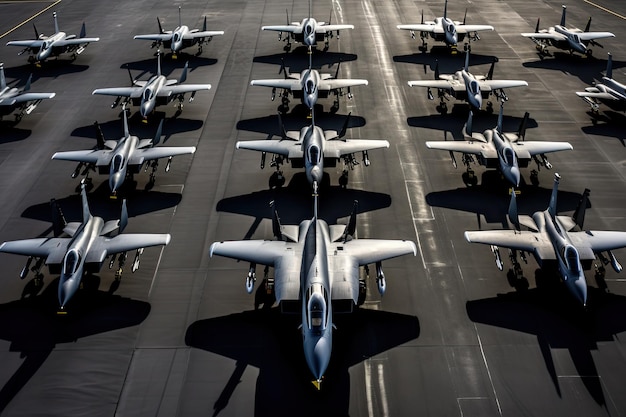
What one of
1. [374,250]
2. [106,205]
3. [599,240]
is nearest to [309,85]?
[106,205]

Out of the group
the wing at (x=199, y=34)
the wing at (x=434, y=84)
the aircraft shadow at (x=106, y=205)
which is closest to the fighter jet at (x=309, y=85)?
the wing at (x=434, y=84)

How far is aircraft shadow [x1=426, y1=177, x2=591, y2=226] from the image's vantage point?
32.0m

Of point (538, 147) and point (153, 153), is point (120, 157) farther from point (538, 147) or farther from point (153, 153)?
point (538, 147)

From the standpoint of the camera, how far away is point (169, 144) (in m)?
39.4

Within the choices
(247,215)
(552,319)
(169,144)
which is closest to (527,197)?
(552,319)

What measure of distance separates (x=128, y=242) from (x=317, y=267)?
1040cm

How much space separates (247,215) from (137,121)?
1699 centimetres

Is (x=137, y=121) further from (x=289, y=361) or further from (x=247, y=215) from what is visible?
(x=289, y=361)

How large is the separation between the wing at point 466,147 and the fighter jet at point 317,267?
11560 mm

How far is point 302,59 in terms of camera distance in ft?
179

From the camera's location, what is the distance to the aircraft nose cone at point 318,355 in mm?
20250

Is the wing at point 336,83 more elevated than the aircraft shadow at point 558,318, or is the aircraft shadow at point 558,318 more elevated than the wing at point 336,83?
the wing at point 336,83

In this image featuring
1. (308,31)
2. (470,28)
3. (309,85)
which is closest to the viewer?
(309,85)

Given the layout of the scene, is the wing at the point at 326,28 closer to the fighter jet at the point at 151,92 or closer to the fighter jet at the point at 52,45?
the fighter jet at the point at 151,92
